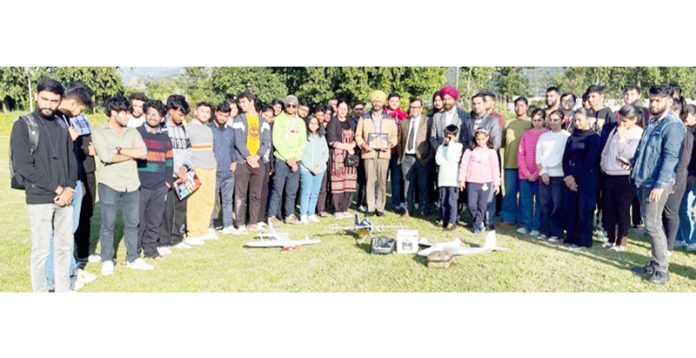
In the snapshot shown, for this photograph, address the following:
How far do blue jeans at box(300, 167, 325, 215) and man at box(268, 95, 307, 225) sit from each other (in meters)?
0.13

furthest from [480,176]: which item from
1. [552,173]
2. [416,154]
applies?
[416,154]


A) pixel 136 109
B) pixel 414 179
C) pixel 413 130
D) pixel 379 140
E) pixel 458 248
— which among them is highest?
pixel 136 109

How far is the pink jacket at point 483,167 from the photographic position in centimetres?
746

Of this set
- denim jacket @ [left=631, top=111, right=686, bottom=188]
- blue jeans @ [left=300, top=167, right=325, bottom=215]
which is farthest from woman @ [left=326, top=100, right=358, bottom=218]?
denim jacket @ [left=631, top=111, right=686, bottom=188]

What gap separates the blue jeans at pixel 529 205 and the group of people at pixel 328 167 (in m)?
0.02

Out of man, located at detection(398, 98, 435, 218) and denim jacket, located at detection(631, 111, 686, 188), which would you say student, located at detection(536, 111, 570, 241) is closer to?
denim jacket, located at detection(631, 111, 686, 188)

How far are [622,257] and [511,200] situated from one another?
2.06m

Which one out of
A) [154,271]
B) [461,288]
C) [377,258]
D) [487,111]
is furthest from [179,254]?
[487,111]

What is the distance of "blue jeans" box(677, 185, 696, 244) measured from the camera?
652 centimetres

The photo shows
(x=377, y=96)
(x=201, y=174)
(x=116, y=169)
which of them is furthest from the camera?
(x=377, y=96)

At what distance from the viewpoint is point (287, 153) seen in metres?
8.02

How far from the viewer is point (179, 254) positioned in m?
6.34

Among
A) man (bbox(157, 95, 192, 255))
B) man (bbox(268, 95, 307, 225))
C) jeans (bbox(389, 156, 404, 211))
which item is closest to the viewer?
man (bbox(157, 95, 192, 255))

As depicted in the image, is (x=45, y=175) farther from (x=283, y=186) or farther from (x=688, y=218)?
(x=688, y=218)
